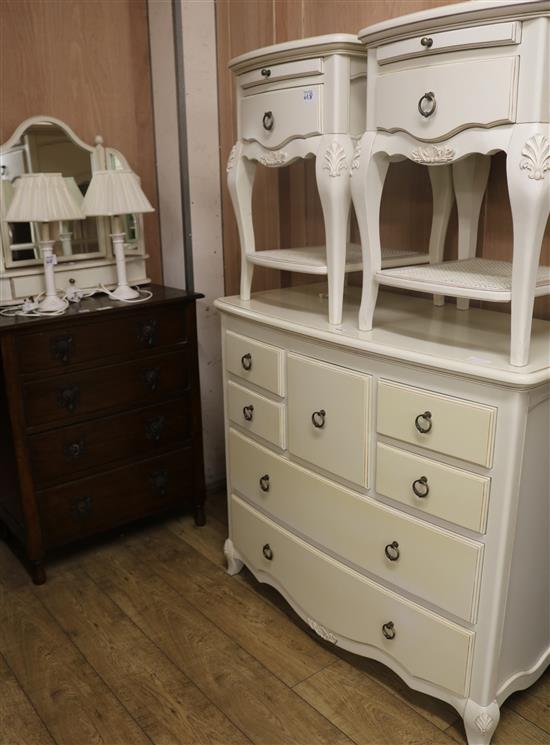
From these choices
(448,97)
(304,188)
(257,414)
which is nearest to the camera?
(448,97)

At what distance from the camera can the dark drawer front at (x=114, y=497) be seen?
2.38 metres

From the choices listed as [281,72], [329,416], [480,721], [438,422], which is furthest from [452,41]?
[480,721]

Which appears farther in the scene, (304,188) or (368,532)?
(304,188)

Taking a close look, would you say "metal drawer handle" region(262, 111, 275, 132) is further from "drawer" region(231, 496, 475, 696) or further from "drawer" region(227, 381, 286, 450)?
"drawer" region(231, 496, 475, 696)

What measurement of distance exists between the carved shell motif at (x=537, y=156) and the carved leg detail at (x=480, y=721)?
1.21m

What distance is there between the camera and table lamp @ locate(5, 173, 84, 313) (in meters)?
2.28

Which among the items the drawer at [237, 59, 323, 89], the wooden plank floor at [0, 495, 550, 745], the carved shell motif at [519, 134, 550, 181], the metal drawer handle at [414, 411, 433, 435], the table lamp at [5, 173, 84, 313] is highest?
the drawer at [237, 59, 323, 89]

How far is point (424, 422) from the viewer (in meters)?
1.58

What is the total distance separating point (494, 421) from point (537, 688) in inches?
35.3

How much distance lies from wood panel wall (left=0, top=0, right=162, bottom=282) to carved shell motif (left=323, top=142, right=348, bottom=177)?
1.25m

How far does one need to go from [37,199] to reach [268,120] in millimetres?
860

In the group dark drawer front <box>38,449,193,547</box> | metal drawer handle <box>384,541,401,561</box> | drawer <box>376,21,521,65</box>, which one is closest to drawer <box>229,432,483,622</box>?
metal drawer handle <box>384,541,401,561</box>

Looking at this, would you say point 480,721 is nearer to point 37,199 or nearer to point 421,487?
point 421,487

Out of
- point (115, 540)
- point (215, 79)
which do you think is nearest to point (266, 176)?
point (215, 79)
